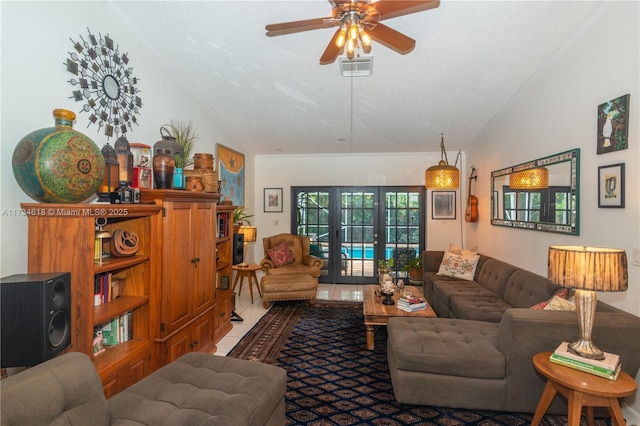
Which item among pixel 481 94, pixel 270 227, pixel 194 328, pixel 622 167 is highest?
pixel 481 94

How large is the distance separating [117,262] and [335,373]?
6.46 ft

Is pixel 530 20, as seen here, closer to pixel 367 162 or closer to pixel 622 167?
pixel 622 167

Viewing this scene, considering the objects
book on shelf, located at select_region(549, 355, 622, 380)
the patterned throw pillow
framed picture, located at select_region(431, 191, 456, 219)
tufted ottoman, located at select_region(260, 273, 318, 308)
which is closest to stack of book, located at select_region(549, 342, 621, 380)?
A: book on shelf, located at select_region(549, 355, 622, 380)

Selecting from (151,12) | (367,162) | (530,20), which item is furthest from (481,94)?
(151,12)

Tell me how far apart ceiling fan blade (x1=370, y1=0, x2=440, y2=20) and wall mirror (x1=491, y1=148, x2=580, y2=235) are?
6.65ft

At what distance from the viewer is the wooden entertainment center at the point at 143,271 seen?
188cm

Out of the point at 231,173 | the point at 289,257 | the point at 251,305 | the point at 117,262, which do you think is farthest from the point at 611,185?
the point at 231,173

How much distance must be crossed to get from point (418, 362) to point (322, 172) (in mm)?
4663

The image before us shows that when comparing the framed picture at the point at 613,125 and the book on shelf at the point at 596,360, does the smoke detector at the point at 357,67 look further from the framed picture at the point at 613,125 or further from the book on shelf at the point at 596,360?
the book on shelf at the point at 596,360

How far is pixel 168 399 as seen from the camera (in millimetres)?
1671

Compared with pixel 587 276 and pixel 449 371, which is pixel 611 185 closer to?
pixel 587 276

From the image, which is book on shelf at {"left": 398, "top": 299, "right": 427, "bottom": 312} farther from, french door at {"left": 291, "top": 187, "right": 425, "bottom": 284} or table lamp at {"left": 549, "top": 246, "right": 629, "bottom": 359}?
french door at {"left": 291, "top": 187, "right": 425, "bottom": 284}

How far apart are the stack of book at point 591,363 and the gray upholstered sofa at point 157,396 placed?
1624 millimetres

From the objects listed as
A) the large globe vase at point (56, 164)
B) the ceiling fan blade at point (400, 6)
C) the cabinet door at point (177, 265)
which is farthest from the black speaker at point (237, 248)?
the ceiling fan blade at point (400, 6)
